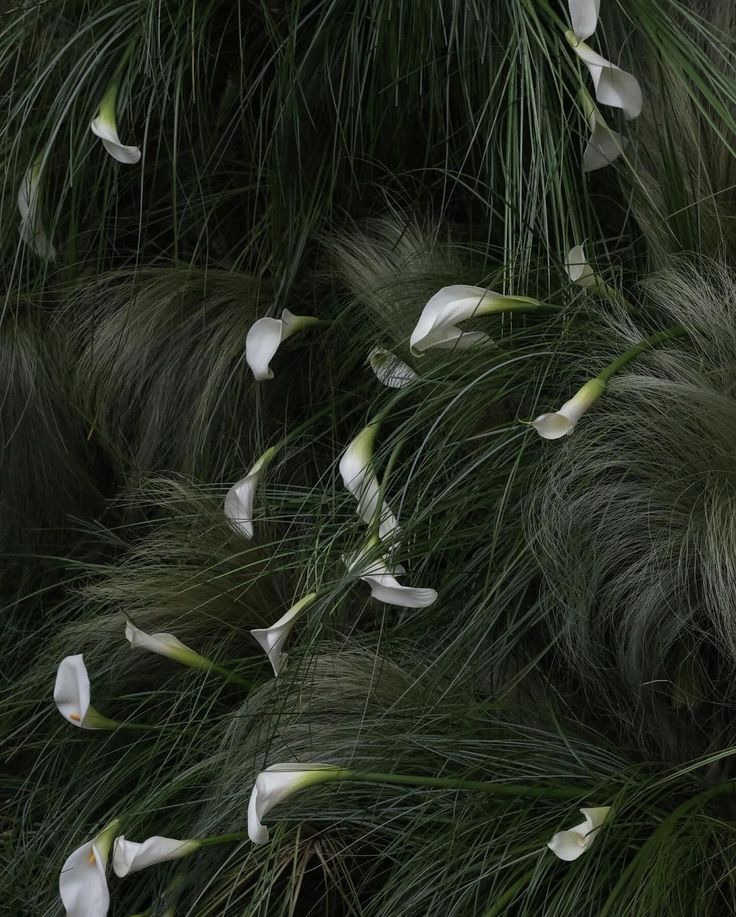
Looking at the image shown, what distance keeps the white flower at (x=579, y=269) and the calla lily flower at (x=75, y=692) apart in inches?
18.5

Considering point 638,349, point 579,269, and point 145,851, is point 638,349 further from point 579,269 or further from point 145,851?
point 145,851

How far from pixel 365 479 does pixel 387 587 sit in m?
0.09

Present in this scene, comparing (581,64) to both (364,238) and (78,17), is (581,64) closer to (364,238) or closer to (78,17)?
(364,238)

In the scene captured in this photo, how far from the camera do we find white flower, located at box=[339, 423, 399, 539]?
0.76 metres

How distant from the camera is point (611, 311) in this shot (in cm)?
92

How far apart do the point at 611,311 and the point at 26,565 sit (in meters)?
0.66

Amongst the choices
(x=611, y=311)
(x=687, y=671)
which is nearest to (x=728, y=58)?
(x=611, y=311)

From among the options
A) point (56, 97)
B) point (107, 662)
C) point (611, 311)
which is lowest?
point (107, 662)

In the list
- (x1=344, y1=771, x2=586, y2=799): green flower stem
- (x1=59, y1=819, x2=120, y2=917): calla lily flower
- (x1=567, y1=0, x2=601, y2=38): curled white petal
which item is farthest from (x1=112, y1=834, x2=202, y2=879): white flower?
(x1=567, y1=0, x2=601, y2=38): curled white petal

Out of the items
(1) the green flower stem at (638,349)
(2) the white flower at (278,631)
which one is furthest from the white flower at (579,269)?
(2) the white flower at (278,631)

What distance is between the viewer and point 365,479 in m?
0.76

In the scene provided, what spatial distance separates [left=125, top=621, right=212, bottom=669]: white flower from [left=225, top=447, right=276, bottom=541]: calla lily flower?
103mm

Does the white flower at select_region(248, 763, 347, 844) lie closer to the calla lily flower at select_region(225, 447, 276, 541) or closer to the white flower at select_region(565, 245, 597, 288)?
the calla lily flower at select_region(225, 447, 276, 541)

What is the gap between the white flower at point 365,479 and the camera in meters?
0.76
